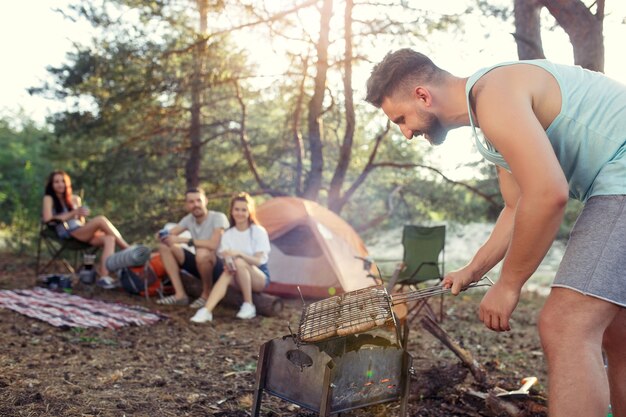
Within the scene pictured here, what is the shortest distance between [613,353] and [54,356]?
3280 mm

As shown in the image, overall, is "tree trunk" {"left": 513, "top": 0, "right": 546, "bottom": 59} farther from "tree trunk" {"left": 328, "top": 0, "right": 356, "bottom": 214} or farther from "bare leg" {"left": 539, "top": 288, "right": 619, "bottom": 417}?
"tree trunk" {"left": 328, "top": 0, "right": 356, "bottom": 214}

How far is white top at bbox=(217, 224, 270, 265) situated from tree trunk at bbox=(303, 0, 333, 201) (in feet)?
13.2

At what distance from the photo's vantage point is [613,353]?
1847 millimetres

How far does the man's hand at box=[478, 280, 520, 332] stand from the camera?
5.38 feet

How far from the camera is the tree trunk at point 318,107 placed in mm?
8984

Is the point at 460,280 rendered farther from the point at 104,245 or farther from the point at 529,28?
the point at 104,245

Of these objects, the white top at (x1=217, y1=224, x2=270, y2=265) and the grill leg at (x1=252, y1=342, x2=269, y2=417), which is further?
the white top at (x1=217, y1=224, x2=270, y2=265)

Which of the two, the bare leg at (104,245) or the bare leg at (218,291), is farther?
the bare leg at (104,245)

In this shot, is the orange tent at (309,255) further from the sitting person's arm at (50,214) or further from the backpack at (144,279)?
the sitting person's arm at (50,214)

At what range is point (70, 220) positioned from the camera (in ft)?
22.7

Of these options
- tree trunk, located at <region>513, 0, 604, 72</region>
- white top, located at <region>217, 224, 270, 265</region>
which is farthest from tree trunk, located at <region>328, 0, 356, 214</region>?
tree trunk, located at <region>513, 0, 604, 72</region>

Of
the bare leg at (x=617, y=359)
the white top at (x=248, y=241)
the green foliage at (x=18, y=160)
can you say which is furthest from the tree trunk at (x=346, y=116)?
the green foliage at (x=18, y=160)

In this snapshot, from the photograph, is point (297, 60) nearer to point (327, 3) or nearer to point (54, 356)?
point (327, 3)

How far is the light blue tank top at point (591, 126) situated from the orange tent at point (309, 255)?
505 cm
